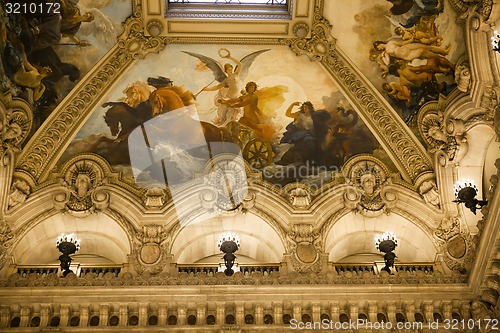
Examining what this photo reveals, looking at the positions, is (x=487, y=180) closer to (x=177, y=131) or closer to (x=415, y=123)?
(x=415, y=123)

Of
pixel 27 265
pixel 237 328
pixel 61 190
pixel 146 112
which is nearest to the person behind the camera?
pixel 237 328

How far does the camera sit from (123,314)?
12195 millimetres

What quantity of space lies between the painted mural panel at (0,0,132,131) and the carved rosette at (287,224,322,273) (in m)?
5.34

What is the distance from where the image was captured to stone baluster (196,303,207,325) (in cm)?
1221

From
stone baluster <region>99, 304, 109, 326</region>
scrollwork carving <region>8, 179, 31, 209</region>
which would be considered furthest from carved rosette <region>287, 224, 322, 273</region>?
scrollwork carving <region>8, 179, 31, 209</region>

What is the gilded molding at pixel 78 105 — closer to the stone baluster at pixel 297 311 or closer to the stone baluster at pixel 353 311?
the stone baluster at pixel 297 311

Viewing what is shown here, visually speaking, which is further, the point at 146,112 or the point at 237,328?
the point at 146,112

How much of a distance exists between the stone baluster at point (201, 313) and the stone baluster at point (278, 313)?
1.13 meters

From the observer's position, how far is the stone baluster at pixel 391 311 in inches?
→ 487

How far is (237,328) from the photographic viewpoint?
39.6ft

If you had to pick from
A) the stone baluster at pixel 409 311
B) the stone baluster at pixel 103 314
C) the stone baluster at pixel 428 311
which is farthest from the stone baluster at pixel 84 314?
the stone baluster at pixel 428 311

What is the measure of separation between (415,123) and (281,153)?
2.72 meters

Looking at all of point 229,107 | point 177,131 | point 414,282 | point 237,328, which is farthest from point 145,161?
point 414,282

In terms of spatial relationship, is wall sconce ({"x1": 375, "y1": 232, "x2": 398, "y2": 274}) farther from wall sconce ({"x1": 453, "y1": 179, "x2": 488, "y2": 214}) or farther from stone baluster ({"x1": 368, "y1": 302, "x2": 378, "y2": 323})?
wall sconce ({"x1": 453, "y1": 179, "x2": 488, "y2": 214})
